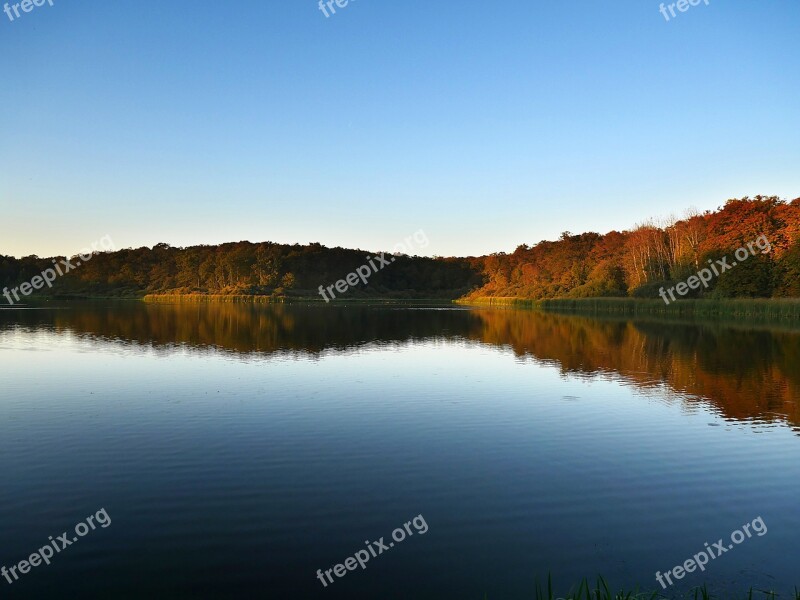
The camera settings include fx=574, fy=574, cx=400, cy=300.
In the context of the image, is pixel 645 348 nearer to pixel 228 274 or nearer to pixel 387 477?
pixel 387 477

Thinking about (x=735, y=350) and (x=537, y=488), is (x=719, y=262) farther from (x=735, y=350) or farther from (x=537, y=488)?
(x=537, y=488)

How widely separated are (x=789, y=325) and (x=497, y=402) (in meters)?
38.8

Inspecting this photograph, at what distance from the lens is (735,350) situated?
28.5m

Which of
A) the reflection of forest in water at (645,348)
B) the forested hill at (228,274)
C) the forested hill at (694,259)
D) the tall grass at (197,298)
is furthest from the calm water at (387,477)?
the forested hill at (228,274)

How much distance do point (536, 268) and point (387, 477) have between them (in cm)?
11891

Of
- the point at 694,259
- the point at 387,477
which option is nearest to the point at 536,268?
the point at 694,259

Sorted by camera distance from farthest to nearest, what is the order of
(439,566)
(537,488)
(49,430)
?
(49,430) → (537,488) → (439,566)

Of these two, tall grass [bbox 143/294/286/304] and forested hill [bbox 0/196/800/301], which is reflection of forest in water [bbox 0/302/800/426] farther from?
tall grass [bbox 143/294/286/304]

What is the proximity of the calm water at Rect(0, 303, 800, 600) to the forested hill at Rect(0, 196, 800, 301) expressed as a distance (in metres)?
51.5

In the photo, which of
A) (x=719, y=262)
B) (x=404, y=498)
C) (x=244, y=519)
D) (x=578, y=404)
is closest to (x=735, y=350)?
(x=578, y=404)

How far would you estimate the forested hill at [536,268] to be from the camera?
6344 centimetres

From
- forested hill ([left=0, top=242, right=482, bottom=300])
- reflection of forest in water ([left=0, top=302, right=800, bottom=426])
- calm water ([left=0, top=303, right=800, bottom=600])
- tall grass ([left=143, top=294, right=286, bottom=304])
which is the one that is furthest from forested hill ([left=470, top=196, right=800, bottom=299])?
forested hill ([left=0, top=242, right=482, bottom=300])

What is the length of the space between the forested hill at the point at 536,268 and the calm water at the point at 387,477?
51.5 metres

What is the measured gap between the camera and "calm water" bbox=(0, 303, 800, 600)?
623cm
